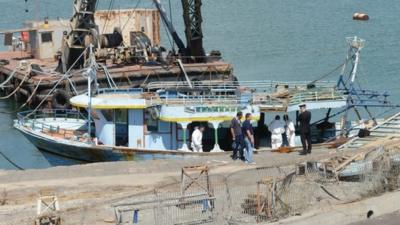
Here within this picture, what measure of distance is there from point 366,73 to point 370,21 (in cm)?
2397

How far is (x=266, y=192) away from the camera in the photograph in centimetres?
1617

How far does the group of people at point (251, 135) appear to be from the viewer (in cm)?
2184

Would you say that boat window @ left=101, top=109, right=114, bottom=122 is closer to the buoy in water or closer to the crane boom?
the crane boom

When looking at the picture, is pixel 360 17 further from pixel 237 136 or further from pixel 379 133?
pixel 237 136

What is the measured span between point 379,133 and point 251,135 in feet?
14.4

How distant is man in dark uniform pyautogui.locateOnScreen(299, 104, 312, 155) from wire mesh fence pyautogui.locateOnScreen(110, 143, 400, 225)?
3.04 m

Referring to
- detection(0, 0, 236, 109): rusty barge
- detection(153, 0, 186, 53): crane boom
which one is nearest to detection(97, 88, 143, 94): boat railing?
detection(0, 0, 236, 109): rusty barge

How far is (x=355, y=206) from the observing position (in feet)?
55.0

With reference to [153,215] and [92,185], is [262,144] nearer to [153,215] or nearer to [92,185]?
[92,185]

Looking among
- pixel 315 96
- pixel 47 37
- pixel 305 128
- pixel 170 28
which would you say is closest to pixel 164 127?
pixel 315 96

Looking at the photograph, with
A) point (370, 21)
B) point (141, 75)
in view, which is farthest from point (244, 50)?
point (141, 75)

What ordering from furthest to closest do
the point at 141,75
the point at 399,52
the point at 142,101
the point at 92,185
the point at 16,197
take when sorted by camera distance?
1. the point at 399,52
2. the point at 141,75
3. the point at 142,101
4. the point at 92,185
5. the point at 16,197

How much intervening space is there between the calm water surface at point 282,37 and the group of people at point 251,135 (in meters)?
6.36

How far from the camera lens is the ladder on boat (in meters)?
23.1
